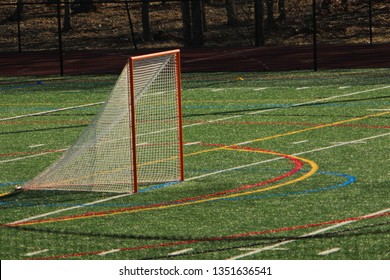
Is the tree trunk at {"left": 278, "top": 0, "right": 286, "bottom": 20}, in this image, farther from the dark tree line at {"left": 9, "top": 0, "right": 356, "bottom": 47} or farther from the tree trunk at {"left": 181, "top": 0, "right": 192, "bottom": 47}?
the tree trunk at {"left": 181, "top": 0, "right": 192, "bottom": 47}

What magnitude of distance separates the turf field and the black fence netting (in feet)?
58.4

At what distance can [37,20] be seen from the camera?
55406mm

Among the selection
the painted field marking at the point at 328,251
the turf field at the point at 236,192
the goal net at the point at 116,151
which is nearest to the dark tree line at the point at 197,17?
the turf field at the point at 236,192

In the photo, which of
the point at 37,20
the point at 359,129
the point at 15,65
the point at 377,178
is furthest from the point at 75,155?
the point at 37,20

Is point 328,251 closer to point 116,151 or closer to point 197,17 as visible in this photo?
point 116,151

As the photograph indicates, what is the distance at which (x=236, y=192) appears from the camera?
1444 centimetres

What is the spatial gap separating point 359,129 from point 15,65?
1843 cm

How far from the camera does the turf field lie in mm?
11531

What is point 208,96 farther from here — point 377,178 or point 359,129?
point 377,178

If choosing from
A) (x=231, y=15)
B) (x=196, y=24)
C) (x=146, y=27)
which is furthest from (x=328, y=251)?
(x=231, y=15)

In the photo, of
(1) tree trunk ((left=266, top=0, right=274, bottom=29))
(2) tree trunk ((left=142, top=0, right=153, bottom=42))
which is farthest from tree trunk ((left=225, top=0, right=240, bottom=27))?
(2) tree trunk ((left=142, top=0, right=153, bottom=42))

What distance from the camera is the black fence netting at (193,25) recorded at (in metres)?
44.9

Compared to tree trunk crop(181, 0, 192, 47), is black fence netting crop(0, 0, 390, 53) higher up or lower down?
lower down

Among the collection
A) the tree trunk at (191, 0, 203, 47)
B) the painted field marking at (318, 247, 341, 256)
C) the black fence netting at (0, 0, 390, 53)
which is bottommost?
the black fence netting at (0, 0, 390, 53)
